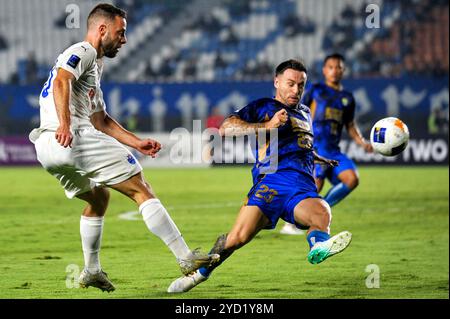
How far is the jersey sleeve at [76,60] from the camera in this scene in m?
5.91

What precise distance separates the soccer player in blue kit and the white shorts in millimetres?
807

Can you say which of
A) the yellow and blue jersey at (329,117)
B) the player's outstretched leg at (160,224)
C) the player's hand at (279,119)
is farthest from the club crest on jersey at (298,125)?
the yellow and blue jersey at (329,117)

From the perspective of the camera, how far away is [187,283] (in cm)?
654

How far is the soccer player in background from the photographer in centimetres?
1084

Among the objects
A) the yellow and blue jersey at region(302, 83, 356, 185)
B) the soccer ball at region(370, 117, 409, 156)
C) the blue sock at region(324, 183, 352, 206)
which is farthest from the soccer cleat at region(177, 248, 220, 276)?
the yellow and blue jersey at region(302, 83, 356, 185)

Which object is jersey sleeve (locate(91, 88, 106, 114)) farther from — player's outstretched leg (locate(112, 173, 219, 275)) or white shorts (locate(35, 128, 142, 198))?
player's outstretched leg (locate(112, 173, 219, 275))

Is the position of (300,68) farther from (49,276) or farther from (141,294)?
(49,276)

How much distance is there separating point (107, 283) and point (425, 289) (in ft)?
8.56

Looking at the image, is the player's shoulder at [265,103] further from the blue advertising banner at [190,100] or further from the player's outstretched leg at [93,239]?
the blue advertising banner at [190,100]

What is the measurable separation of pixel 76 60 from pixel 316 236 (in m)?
2.12

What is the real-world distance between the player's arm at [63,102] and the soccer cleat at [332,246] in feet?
6.15

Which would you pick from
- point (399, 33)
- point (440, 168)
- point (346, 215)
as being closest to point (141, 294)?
point (346, 215)

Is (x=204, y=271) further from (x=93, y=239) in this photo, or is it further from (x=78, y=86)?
(x=78, y=86)

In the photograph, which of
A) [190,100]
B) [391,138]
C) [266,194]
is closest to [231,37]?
[190,100]
